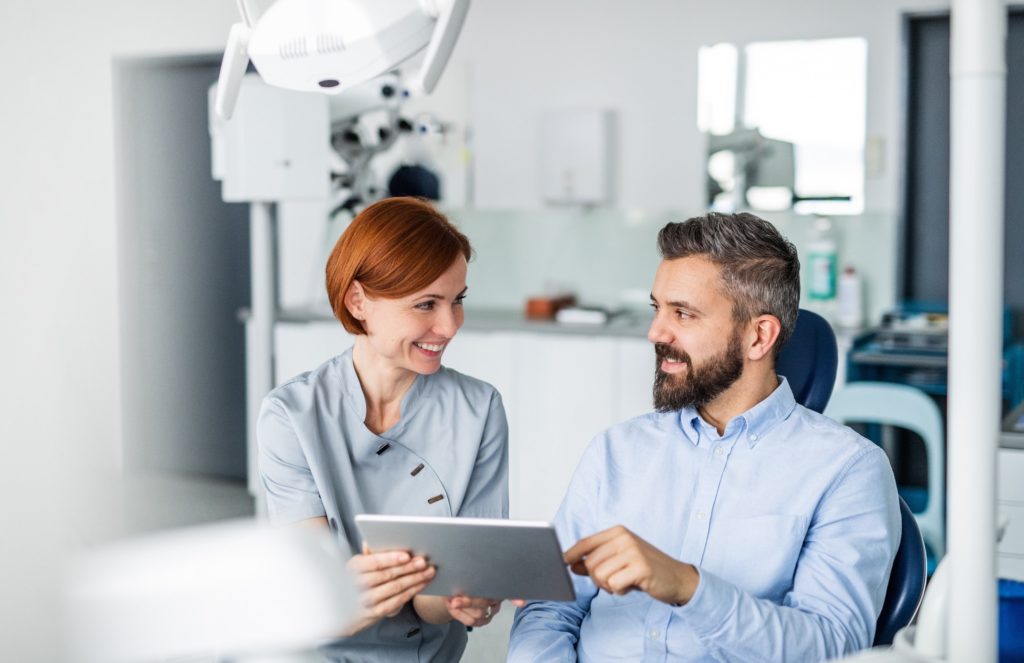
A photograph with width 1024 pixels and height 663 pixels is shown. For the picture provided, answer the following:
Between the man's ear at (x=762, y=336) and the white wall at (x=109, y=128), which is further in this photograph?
the white wall at (x=109, y=128)

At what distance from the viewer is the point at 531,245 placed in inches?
187

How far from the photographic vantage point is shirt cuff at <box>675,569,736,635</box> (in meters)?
1.37

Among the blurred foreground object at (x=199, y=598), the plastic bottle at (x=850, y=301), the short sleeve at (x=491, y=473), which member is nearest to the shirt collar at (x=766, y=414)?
the short sleeve at (x=491, y=473)

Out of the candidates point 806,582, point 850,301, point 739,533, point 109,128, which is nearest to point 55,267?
point 109,128

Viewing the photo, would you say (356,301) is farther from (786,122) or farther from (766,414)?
(786,122)

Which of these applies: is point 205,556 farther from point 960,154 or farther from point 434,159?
point 434,159

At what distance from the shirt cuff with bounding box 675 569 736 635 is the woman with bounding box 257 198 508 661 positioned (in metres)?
0.43

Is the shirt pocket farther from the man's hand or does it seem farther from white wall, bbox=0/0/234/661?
white wall, bbox=0/0/234/661

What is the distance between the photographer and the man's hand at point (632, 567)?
1.31 metres

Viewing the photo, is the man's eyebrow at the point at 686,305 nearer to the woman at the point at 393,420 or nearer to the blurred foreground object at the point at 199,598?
the woman at the point at 393,420

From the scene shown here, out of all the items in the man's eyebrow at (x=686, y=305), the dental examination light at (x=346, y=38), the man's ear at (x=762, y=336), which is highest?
the dental examination light at (x=346, y=38)

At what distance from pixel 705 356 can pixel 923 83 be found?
114 inches

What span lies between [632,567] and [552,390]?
2.80 meters

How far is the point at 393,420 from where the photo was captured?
6.16 ft
